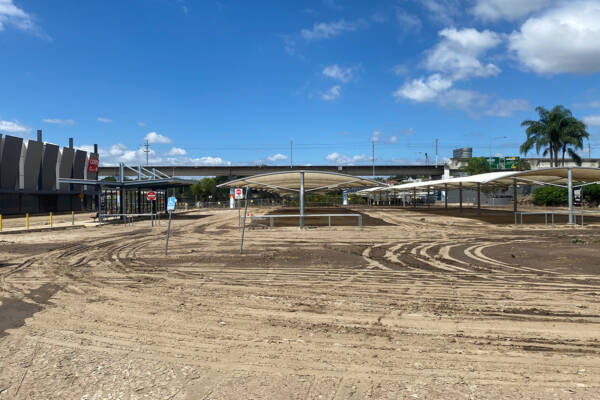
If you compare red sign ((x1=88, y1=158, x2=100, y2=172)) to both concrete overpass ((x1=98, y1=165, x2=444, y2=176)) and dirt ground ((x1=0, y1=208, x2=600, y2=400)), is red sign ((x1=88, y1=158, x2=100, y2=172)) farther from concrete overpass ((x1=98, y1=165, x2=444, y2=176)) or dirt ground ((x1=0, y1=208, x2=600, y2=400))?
dirt ground ((x1=0, y1=208, x2=600, y2=400))

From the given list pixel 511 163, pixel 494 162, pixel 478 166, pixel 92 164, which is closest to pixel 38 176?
pixel 92 164

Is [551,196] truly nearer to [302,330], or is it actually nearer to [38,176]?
[302,330]

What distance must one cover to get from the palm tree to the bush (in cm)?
451

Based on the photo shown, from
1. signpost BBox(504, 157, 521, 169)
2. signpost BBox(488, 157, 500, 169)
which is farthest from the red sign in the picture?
signpost BBox(504, 157, 521, 169)

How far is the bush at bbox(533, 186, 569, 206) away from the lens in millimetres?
54109

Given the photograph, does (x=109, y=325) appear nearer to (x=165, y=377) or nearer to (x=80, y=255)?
(x=165, y=377)

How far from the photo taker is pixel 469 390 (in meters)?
3.99

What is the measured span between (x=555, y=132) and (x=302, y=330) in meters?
64.6

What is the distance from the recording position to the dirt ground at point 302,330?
4.14 m

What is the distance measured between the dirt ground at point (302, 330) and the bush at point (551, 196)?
1998 inches

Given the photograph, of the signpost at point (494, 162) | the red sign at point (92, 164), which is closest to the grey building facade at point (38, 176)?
the red sign at point (92, 164)

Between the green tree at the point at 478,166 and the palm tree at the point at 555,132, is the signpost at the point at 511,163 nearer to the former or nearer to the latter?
the green tree at the point at 478,166

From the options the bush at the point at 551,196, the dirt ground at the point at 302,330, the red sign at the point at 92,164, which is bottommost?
the dirt ground at the point at 302,330

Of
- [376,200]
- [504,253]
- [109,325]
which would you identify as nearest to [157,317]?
[109,325]
